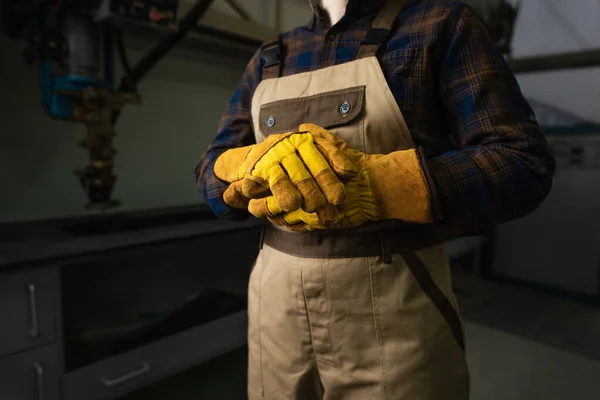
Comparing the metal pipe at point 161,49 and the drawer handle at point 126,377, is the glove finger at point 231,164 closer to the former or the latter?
the drawer handle at point 126,377

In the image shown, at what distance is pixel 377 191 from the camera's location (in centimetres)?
59

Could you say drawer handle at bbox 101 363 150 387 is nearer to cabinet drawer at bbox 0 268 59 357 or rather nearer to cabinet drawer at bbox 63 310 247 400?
cabinet drawer at bbox 63 310 247 400

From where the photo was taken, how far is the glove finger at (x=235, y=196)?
0.68 meters

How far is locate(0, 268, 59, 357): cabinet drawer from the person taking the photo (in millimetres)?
964

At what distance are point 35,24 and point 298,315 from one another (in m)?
1.19

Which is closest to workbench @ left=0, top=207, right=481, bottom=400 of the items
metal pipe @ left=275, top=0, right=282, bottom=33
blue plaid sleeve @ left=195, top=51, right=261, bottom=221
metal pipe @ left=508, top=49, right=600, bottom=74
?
blue plaid sleeve @ left=195, top=51, right=261, bottom=221

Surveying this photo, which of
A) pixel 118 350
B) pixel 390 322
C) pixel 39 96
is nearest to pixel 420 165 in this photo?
pixel 390 322

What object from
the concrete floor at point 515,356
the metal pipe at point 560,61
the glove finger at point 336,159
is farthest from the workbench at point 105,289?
the metal pipe at point 560,61

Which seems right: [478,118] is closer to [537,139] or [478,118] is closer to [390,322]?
[537,139]

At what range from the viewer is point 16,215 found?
4.83 ft

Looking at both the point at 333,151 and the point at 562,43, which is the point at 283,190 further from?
the point at 562,43

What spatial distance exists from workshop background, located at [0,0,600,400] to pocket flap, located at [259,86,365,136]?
64 cm

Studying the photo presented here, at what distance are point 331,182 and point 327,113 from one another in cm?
17

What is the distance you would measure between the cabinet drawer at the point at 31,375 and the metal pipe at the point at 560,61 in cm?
208
